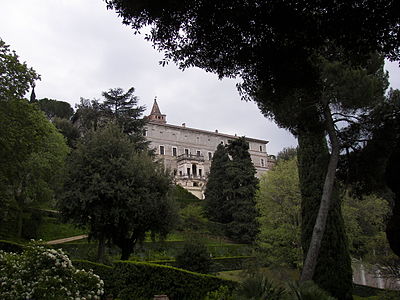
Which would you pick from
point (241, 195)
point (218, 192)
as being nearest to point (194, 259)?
point (241, 195)

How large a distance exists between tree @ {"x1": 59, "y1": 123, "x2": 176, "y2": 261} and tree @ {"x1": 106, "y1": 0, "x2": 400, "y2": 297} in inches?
356

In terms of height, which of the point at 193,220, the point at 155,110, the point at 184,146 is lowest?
the point at 193,220

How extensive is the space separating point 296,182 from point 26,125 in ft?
46.0

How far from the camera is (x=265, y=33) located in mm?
6246

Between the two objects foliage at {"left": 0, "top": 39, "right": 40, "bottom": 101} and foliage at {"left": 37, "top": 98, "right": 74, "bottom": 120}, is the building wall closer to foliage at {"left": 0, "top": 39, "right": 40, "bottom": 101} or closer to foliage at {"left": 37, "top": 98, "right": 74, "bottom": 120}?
foliage at {"left": 37, "top": 98, "right": 74, "bottom": 120}

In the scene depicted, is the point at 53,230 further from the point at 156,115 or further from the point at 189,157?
the point at 156,115

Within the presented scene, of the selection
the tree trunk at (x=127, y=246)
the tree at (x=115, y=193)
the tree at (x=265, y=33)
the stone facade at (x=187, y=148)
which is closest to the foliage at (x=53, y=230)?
the tree trunk at (x=127, y=246)

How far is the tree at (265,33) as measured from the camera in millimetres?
5781

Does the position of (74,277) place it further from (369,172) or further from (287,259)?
(287,259)

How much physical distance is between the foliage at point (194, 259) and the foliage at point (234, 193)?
777 inches

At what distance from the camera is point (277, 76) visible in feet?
23.4

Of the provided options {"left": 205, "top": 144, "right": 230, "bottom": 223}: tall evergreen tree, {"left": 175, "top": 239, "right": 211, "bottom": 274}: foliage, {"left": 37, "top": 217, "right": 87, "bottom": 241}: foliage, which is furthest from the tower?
{"left": 175, "top": 239, "right": 211, "bottom": 274}: foliage

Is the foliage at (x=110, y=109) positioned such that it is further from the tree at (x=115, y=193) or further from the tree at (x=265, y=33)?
the tree at (x=265, y=33)

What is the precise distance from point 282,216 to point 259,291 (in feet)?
43.1
